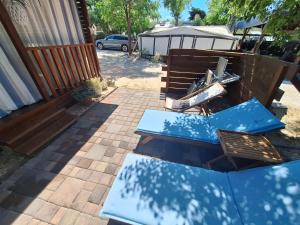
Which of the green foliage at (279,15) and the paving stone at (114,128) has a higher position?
the green foliage at (279,15)

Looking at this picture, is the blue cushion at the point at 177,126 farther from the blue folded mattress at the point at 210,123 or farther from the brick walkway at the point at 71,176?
the brick walkway at the point at 71,176

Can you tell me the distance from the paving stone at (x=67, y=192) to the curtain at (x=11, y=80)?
205 cm

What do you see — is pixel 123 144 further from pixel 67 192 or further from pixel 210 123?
pixel 210 123

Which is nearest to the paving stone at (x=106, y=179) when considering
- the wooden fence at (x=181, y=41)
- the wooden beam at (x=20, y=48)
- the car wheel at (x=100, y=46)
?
the wooden beam at (x=20, y=48)

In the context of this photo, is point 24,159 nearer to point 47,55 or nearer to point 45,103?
point 45,103

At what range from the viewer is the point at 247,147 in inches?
93.1

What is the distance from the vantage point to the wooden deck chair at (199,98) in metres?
3.84

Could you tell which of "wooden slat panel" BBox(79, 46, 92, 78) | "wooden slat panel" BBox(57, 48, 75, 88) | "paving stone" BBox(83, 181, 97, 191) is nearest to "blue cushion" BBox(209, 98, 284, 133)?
"paving stone" BBox(83, 181, 97, 191)

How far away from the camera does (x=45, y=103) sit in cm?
384

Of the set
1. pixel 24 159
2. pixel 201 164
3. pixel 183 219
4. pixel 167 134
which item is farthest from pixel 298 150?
pixel 24 159

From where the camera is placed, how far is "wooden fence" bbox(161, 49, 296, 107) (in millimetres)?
2922

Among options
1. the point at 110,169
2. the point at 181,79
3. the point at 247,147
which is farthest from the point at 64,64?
the point at 247,147

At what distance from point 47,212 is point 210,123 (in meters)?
3.09

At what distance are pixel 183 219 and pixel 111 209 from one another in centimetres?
80
